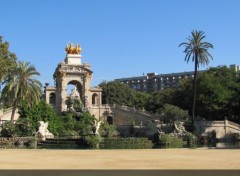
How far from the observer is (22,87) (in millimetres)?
53812

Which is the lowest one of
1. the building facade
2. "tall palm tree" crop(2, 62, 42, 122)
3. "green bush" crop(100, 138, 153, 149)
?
"green bush" crop(100, 138, 153, 149)

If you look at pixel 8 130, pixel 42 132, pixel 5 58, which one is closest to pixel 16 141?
pixel 42 132

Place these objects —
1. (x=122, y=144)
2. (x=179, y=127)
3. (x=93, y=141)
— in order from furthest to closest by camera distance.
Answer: (x=179, y=127)
(x=122, y=144)
(x=93, y=141)

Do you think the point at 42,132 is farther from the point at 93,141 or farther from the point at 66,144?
the point at 93,141

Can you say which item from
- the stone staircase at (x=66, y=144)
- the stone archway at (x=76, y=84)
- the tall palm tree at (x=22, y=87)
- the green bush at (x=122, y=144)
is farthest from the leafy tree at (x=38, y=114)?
the stone archway at (x=76, y=84)

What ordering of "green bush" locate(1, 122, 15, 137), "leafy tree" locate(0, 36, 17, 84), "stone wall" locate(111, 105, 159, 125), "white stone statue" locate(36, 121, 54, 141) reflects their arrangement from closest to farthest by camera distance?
"leafy tree" locate(0, 36, 17, 84) < "white stone statue" locate(36, 121, 54, 141) < "green bush" locate(1, 122, 15, 137) < "stone wall" locate(111, 105, 159, 125)

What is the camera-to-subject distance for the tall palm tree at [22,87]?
53.5 m

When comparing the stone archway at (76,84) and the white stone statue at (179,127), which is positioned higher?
the stone archway at (76,84)

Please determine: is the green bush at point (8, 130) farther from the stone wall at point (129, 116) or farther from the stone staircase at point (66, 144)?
the stone wall at point (129, 116)

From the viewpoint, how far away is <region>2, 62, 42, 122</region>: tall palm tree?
53.5 m

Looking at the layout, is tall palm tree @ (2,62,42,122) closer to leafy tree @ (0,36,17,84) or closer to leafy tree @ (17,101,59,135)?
leafy tree @ (17,101,59,135)

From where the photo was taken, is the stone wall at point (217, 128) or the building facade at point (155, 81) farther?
the building facade at point (155, 81)

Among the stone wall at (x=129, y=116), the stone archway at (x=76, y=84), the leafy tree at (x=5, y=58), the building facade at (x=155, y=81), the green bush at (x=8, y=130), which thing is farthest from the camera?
the building facade at (x=155, y=81)

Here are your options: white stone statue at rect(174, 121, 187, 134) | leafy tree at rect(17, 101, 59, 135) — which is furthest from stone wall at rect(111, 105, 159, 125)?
leafy tree at rect(17, 101, 59, 135)
